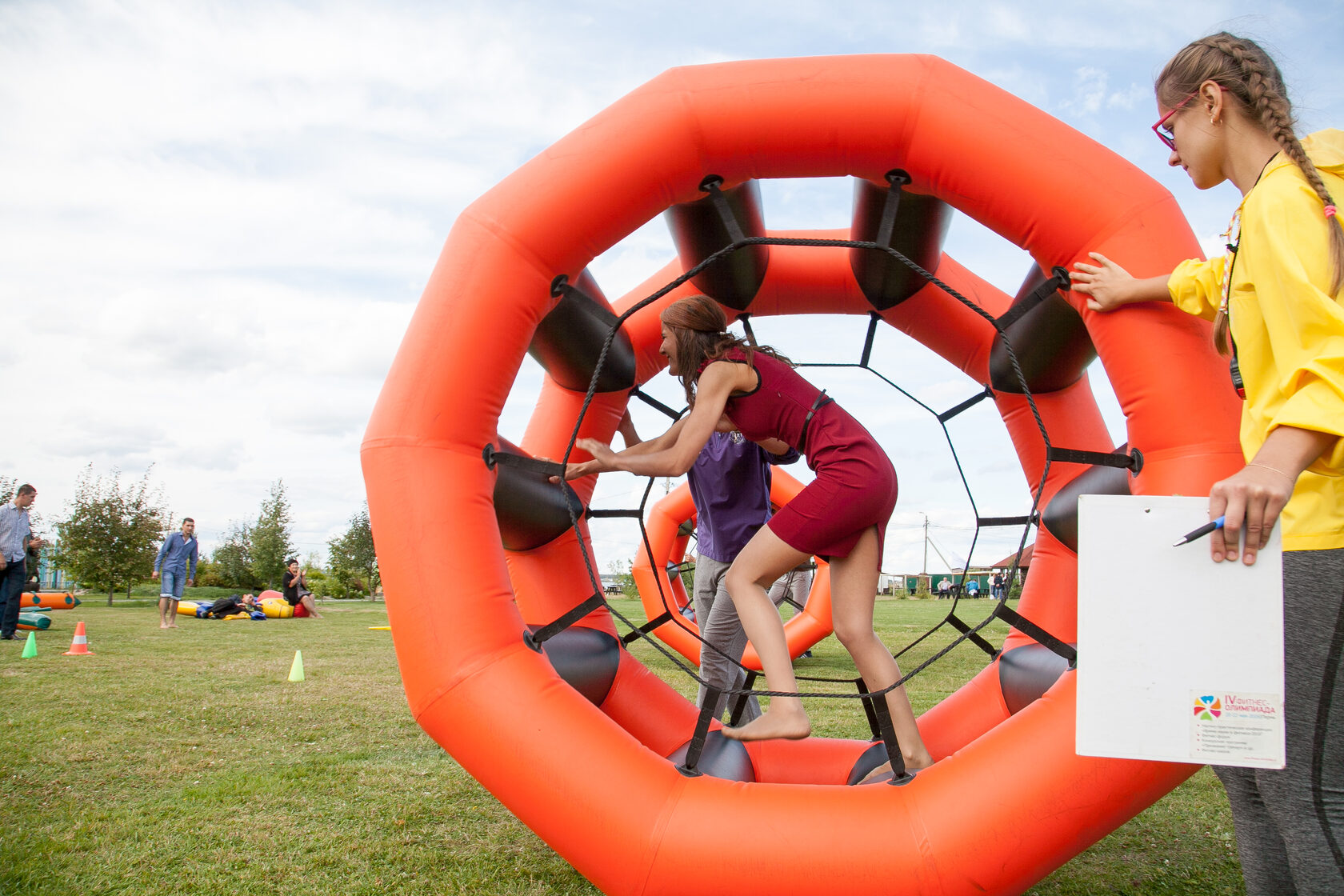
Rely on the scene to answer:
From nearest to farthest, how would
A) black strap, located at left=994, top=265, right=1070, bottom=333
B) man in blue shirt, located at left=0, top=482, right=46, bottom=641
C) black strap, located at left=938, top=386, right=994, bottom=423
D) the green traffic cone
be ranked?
1. black strap, located at left=994, top=265, right=1070, bottom=333
2. black strap, located at left=938, top=386, right=994, bottom=423
3. the green traffic cone
4. man in blue shirt, located at left=0, top=482, right=46, bottom=641

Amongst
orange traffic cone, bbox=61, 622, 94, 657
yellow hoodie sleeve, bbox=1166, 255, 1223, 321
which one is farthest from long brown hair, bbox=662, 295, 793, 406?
orange traffic cone, bbox=61, 622, 94, 657

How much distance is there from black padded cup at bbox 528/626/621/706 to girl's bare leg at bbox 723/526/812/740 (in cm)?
67

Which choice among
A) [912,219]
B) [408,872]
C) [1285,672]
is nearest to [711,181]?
[912,219]

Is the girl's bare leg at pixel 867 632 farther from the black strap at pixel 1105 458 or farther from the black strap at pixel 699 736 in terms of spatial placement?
the black strap at pixel 1105 458

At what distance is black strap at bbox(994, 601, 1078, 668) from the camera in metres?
2.49

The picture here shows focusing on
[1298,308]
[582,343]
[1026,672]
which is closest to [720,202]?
[582,343]

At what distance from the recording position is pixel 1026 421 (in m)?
3.72

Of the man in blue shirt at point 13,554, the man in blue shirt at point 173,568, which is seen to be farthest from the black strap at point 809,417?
the man in blue shirt at point 173,568

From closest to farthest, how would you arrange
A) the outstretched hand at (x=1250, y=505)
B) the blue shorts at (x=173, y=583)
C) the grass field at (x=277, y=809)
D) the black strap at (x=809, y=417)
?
1. the outstretched hand at (x=1250, y=505)
2. the grass field at (x=277, y=809)
3. the black strap at (x=809, y=417)
4. the blue shorts at (x=173, y=583)

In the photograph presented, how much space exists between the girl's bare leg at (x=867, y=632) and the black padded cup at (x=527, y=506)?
88cm

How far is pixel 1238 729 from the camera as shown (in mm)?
1271

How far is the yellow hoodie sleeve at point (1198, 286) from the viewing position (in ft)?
6.21

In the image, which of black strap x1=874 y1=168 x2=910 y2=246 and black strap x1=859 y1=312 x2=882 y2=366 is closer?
black strap x1=874 y1=168 x2=910 y2=246

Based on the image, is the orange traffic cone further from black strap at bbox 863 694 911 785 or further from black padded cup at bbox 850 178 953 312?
black strap at bbox 863 694 911 785
